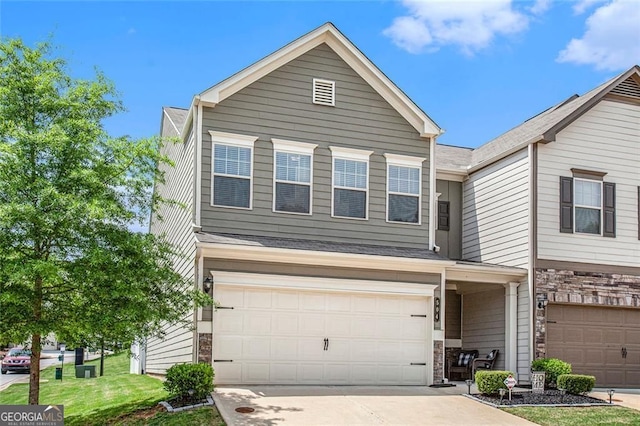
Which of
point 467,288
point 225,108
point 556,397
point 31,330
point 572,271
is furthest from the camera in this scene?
point 467,288

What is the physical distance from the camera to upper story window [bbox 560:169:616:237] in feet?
61.5

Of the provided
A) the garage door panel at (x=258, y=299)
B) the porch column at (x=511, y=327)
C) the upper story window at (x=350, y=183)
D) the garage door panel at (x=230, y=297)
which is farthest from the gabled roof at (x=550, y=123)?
the garage door panel at (x=230, y=297)

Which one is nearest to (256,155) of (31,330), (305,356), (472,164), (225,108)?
(225,108)

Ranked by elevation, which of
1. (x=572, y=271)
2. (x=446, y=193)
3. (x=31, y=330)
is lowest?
(x=31, y=330)

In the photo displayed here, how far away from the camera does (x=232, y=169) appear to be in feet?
54.0

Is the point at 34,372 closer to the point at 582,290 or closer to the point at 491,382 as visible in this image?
the point at 491,382

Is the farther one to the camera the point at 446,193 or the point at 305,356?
the point at 446,193

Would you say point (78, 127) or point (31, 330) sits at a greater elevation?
point (78, 127)

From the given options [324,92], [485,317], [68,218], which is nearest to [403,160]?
[324,92]

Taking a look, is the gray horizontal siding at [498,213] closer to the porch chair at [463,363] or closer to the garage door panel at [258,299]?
the porch chair at [463,363]

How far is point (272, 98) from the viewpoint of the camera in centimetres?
1709

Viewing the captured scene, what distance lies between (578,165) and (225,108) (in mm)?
9279

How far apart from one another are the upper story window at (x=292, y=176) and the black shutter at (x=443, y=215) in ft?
18.3

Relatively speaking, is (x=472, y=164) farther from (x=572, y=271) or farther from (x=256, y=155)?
(x=256, y=155)
